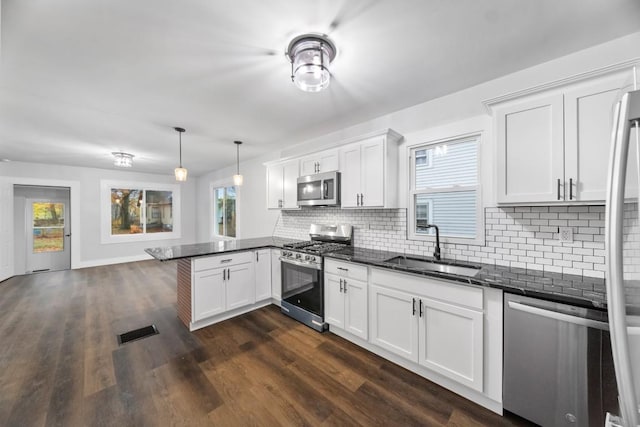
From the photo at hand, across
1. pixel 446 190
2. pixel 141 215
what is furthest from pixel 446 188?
pixel 141 215

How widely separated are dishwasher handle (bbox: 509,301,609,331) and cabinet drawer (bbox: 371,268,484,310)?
0.69 ft

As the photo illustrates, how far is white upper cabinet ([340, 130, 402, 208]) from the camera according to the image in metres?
2.66

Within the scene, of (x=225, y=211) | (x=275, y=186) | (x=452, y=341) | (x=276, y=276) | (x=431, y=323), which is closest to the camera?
(x=452, y=341)

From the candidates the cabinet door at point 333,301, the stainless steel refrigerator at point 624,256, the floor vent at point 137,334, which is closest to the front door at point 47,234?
the floor vent at point 137,334

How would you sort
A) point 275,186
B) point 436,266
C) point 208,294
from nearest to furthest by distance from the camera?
point 436,266, point 208,294, point 275,186

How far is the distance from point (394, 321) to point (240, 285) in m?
1.98

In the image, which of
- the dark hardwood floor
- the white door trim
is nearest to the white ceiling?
the dark hardwood floor

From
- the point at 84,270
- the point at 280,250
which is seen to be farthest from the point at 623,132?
the point at 84,270

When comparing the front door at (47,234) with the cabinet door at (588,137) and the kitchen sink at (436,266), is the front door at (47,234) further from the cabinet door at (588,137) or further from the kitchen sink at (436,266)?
the cabinet door at (588,137)

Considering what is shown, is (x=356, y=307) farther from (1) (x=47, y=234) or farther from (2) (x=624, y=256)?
(1) (x=47, y=234)

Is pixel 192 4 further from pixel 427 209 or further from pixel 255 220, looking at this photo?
pixel 255 220

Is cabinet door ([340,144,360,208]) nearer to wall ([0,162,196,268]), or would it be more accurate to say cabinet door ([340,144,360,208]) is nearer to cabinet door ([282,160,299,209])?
cabinet door ([282,160,299,209])

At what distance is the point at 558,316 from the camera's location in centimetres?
143

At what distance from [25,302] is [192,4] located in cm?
497
